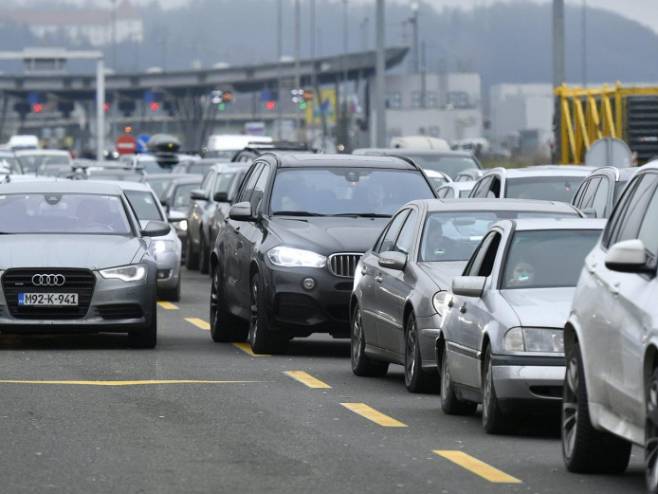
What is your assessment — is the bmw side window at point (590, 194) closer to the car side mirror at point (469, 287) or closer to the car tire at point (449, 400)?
the car tire at point (449, 400)

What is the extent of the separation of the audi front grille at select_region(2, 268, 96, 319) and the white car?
8491 millimetres

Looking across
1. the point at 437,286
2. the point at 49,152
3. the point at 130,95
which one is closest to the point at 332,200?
the point at 437,286

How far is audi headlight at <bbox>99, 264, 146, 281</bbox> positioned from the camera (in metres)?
18.1

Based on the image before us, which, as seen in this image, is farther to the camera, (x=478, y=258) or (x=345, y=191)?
(x=345, y=191)

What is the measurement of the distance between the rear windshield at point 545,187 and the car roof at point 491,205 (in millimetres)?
7005

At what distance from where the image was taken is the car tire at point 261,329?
58.3ft

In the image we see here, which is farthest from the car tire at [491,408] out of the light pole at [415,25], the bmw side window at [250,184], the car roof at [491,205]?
the light pole at [415,25]

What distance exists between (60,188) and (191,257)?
1575 centimetres

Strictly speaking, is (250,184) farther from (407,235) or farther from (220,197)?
(407,235)

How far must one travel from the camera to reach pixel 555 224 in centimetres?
1288

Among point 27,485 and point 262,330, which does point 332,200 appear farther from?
point 27,485

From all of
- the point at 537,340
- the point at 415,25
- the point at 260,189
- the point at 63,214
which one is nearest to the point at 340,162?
the point at 260,189

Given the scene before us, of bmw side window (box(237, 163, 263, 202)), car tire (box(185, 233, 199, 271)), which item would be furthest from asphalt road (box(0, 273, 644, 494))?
car tire (box(185, 233, 199, 271))

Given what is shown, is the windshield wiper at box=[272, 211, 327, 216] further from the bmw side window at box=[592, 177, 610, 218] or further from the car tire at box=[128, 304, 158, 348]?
A: the bmw side window at box=[592, 177, 610, 218]
